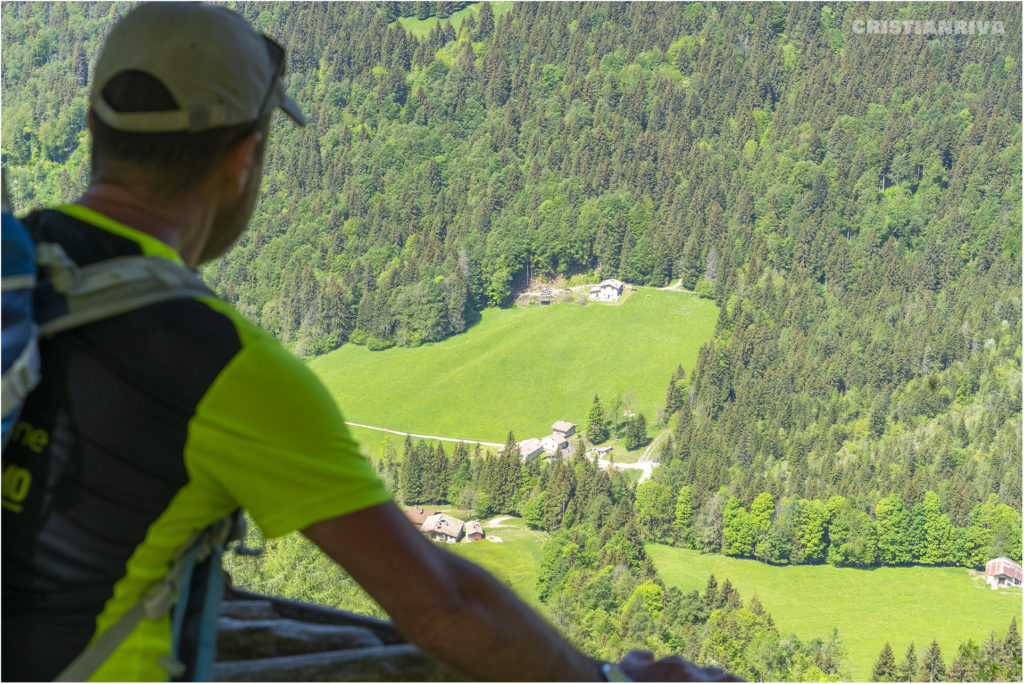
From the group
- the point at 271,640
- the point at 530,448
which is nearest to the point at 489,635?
the point at 271,640

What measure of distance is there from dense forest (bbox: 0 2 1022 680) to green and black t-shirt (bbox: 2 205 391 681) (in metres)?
59.8

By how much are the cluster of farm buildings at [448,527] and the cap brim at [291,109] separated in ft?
209

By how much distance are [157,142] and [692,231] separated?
345 ft

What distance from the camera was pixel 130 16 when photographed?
1.29 m

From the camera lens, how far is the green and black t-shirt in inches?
41.6

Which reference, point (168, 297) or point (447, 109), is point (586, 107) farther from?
point (168, 297)

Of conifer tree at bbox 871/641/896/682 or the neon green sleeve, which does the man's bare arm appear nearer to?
the neon green sleeve

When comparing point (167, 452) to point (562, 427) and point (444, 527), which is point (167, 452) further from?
point (562, 427)

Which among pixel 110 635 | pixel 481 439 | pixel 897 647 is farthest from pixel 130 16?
pixel 481 439

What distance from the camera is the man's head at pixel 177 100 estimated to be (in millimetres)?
1216

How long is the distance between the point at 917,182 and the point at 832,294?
20.2 meters

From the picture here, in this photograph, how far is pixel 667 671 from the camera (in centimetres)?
133

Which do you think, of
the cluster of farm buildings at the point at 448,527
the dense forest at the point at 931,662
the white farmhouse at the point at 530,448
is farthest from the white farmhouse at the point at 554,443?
the dense forest at the point at 931,662

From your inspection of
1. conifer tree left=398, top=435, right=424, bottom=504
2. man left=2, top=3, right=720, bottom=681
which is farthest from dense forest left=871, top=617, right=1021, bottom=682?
man left=2, top=3, right=720, bottom=681
